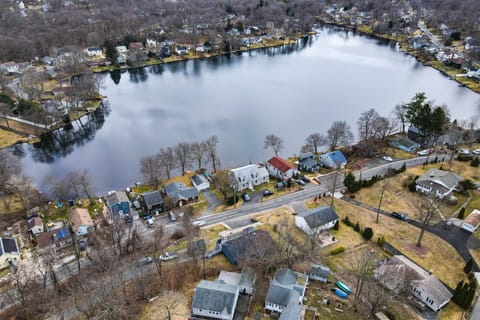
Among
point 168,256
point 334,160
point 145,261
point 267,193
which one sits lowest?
point 267,193

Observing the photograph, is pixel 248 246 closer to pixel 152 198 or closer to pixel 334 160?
pixel 152 198

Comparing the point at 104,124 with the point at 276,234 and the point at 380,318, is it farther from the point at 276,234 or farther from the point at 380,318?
the point at 380,318

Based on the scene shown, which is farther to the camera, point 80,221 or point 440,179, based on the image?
point 440,179

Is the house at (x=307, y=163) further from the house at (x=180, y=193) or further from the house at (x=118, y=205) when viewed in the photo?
the house at (x=118, y=205)

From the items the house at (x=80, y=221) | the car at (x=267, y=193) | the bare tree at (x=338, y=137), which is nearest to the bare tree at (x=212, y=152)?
the car at (x=267, y=193)

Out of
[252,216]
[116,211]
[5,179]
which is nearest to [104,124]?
[5,179]

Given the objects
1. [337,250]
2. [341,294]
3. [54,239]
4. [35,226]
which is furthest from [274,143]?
[35,226]

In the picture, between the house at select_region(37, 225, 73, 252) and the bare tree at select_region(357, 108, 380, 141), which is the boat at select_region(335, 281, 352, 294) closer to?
the house at select_region(37, 225, 73, 252)
